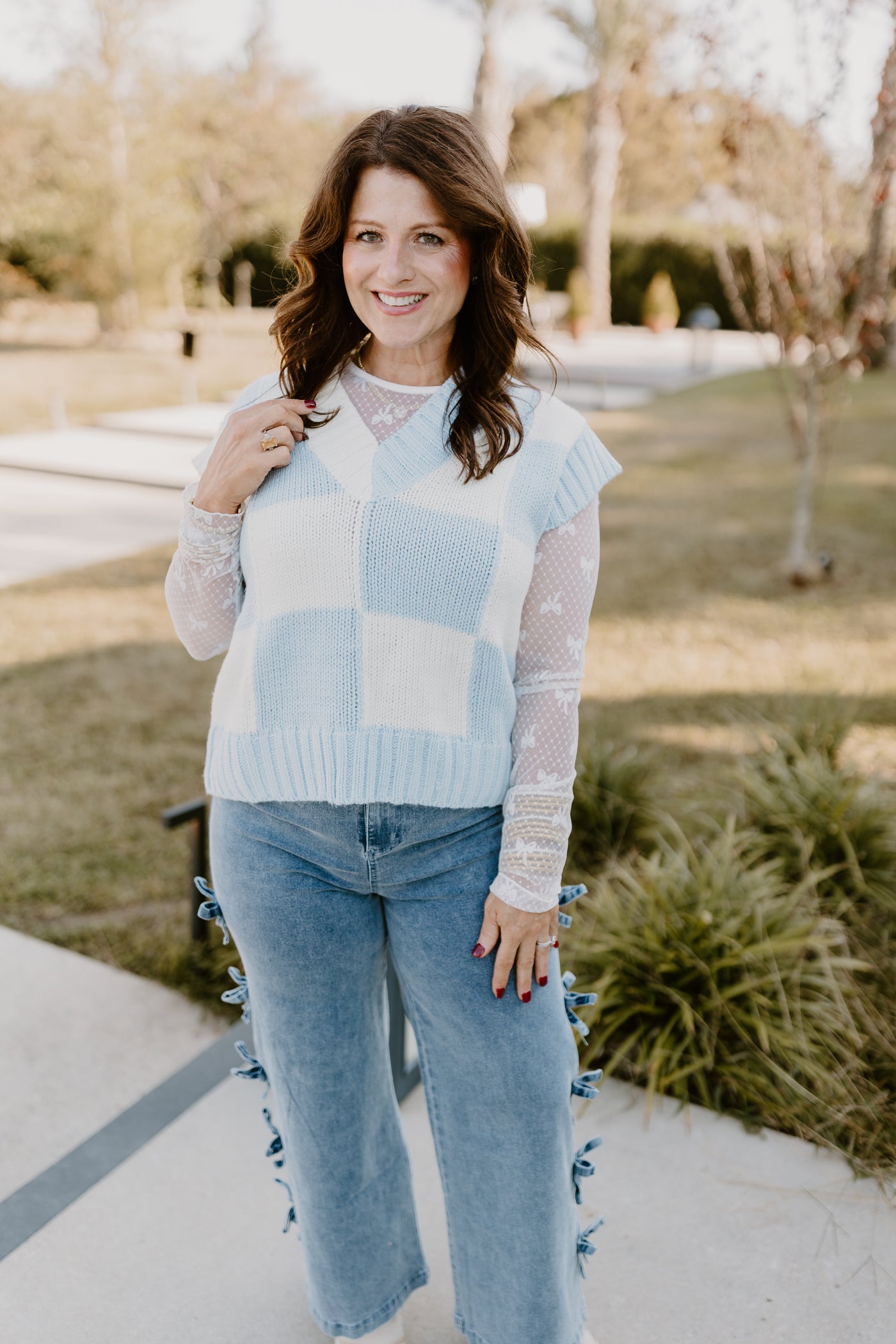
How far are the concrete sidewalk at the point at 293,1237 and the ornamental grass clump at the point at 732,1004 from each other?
86 mm

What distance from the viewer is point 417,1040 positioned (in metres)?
1.66

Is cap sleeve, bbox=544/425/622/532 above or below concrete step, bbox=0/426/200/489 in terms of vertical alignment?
above

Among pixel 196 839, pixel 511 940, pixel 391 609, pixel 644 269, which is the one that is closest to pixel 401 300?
pixel 391 609

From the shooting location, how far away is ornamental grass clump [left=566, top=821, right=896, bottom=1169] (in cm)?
252

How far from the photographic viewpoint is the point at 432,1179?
2.38 m

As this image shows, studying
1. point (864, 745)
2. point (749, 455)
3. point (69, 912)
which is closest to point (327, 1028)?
point (69, 912)

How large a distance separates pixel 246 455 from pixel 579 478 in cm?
46

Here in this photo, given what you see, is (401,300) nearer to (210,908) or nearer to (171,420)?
(210,908)

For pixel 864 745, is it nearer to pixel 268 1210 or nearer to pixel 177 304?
pixel 268 1210

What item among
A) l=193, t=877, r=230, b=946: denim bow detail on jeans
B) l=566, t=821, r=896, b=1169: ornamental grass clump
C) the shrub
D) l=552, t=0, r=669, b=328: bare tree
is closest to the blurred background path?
the shrub

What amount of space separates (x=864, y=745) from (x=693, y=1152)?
7.72ft

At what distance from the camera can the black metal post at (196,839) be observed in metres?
2.82

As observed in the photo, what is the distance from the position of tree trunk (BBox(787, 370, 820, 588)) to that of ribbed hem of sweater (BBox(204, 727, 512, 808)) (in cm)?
548

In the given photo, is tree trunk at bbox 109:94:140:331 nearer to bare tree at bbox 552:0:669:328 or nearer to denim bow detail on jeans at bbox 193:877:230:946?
bare tree at bbox 552:0:669:328
